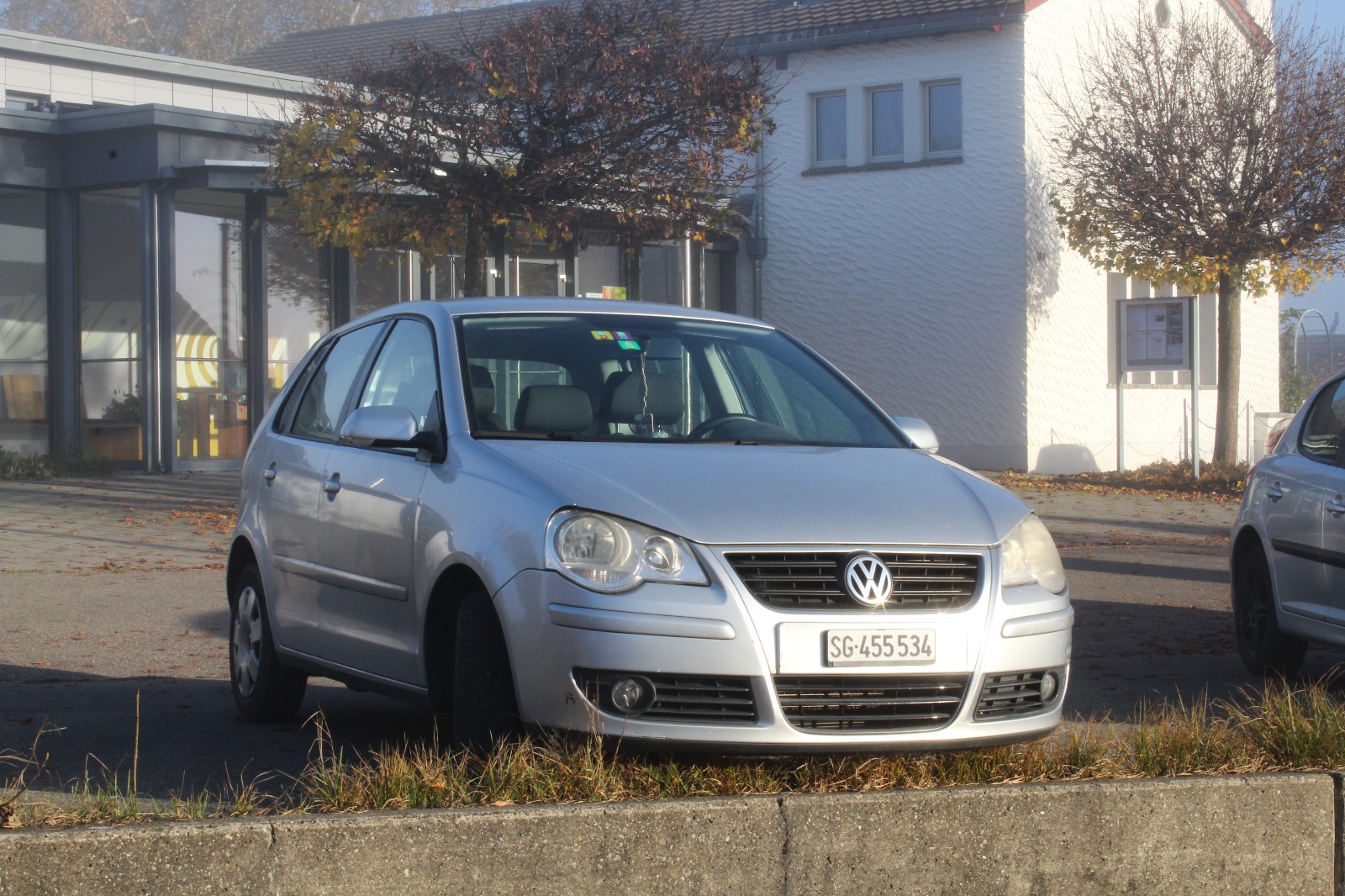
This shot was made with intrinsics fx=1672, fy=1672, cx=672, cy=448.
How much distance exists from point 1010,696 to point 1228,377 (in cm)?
2024

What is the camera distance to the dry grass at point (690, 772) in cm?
423

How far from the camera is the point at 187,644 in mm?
8898

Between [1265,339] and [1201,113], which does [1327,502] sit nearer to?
[1201,113]

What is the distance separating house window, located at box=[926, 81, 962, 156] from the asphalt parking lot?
33.9ft

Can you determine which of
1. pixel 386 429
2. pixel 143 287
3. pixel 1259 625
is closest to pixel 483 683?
pixel 386 429

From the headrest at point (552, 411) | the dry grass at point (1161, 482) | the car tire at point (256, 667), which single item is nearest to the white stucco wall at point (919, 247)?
the dry grass at point (1161, 482)

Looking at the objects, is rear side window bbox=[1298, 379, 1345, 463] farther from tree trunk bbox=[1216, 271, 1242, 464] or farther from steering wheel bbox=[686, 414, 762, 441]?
tree trunk bbox=[1216, 271, 1242, 464]

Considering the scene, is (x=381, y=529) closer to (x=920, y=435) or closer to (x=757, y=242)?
(x=920, y=435)

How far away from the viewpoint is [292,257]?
2283 cm

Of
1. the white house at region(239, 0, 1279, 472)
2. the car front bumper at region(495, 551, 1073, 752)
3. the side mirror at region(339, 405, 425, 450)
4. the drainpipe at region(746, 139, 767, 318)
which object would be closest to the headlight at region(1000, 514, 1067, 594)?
the car front bumper at region(495, 551, 1073, 752)

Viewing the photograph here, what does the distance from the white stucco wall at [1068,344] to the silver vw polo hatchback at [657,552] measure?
66.9 ft

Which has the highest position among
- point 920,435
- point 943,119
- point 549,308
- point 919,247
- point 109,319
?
point 943,119

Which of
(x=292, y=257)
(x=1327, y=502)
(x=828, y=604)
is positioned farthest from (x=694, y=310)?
(x=292, y=257)

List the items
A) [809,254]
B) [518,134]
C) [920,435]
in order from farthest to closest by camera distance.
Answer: [809,254] < [518,134] < [920,435]
